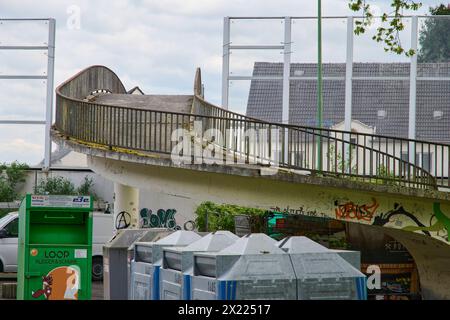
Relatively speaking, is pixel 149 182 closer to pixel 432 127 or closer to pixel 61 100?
pixel 61 100

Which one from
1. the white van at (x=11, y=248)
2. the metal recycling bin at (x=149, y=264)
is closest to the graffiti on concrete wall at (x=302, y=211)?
the metal recycling bin at (x=149, y=264)

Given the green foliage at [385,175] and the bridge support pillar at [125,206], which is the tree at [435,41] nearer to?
the bridge support pillar at [125,206]

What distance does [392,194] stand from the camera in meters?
22.4

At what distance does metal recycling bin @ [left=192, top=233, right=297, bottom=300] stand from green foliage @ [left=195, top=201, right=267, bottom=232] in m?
18.7

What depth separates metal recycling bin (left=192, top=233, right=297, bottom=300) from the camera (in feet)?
34.4

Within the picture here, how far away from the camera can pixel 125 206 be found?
30062 mm

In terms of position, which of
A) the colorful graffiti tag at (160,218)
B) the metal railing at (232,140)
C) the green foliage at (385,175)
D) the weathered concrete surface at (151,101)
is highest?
the weathered concrete surface at (151,101)

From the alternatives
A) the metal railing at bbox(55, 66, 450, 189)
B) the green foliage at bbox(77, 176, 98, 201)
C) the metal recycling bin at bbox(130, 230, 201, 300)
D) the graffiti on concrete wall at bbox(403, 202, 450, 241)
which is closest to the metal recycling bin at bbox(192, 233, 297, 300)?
the metal recycling bin at bbox(130, 230, 201, 300)

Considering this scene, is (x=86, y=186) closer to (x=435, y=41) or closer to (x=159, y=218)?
(x=159, y=218)

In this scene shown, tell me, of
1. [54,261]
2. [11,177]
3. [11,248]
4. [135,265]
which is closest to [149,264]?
[135,265]

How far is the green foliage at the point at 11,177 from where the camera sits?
4072 centimetres

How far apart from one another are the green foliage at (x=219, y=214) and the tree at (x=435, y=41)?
33.1 ft
